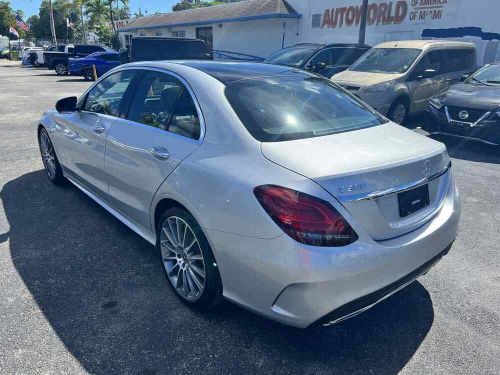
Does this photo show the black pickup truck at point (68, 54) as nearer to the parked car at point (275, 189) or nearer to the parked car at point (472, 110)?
the parked car at point (472, 110)

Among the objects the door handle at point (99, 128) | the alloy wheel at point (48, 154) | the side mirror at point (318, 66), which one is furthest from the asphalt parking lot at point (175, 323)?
the side mirror at point (318, 66)

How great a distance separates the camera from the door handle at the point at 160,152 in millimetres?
2699

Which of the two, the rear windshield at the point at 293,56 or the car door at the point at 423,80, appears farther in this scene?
the rear windshield at the point at 293,56

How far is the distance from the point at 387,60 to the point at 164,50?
5842 mm

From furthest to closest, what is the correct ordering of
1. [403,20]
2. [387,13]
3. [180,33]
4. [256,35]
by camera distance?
[180,33]
[256,35]
[387,13]
[403,20]

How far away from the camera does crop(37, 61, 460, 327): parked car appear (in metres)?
2.02

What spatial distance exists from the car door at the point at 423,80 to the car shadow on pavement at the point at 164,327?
6.52 metres

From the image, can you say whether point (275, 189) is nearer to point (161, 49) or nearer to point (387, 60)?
point (387, 60)

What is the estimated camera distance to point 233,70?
3096 mm

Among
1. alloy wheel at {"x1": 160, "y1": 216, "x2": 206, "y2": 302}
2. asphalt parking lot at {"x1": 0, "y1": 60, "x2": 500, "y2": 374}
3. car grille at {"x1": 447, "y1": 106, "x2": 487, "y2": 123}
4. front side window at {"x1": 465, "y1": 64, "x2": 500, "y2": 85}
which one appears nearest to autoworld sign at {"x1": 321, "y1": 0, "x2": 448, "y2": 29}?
front side window at {"x1": 465, "y1": 64, "x2": 500, "y2": 85}

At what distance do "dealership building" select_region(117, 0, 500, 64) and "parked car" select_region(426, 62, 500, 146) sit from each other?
7.19 metres

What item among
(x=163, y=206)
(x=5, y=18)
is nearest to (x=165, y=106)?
(x=163, y=206)

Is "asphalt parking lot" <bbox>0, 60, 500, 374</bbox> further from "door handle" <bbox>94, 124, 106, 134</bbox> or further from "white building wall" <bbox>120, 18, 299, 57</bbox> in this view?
Result: "white building wall" <bbox>120, 18, 299, 57</bbox>

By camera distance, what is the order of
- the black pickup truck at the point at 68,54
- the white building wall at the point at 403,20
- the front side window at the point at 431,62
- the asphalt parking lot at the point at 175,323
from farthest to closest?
the black pickup truck at the point at 68,54, the white building wall at the point at 403,20, the front side window at the point at 431,62, the asphalt parking lot at the point at 175,323
